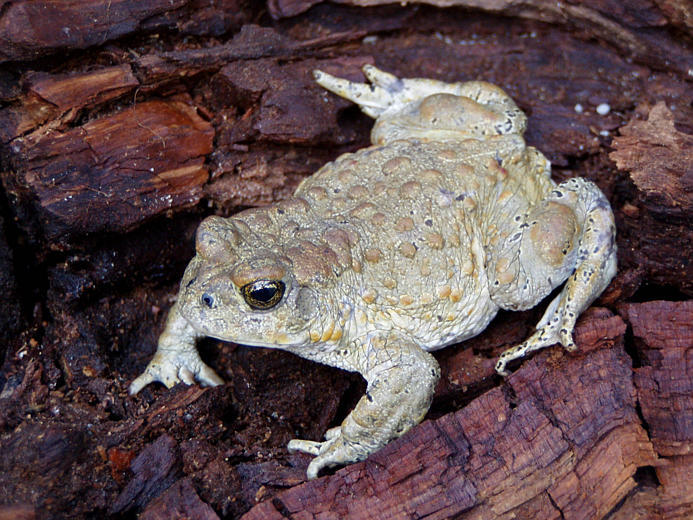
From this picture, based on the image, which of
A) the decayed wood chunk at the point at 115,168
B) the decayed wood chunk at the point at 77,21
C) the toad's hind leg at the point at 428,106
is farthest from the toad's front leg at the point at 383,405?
the decayed wood chunk at the point at 77,21

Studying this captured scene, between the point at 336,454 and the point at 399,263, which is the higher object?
the point at 399,263

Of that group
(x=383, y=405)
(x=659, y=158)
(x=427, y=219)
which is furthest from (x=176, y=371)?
(x=659, y=158)

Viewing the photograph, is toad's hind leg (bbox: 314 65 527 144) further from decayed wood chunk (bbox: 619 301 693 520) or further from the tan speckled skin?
decayed wood chunk (bbox: 619 301 693 520)

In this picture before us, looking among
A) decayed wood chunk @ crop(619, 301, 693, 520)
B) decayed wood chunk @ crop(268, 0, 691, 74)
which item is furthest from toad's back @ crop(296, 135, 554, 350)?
decayed wood chunk @ crop(268, 0, 691, 74)

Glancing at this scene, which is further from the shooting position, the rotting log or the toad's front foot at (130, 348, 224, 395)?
the toad's front foot at (130, 348, 224, 395)

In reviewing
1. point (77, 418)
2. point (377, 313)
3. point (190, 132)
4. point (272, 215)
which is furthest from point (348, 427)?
point (190, 132)

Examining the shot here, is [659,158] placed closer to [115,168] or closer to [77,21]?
[115,168]

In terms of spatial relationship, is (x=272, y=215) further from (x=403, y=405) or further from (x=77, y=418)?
(x=77, y=418)
